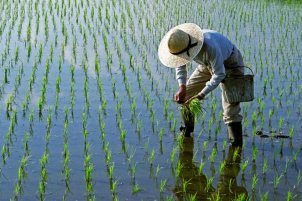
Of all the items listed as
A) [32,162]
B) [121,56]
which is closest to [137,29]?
[121,56]

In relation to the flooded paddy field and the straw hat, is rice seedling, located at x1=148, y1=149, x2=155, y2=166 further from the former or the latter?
the straw hat

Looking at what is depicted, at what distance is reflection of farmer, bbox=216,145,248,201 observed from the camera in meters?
3.96

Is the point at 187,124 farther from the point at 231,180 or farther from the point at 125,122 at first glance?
the point at 231,180

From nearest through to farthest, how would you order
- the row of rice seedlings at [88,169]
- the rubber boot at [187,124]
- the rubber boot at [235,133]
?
the row of rice seedlings at [88,169]
the rubber boot at [235,133]
the rubber boot at [187,124]

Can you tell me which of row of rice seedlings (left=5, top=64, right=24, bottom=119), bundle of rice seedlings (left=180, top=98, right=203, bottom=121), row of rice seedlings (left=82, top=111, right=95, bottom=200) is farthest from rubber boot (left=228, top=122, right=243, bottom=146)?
row of rice seedlings (left=5, top=64, right=24, bottom=119)

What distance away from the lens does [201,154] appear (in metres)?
4.72

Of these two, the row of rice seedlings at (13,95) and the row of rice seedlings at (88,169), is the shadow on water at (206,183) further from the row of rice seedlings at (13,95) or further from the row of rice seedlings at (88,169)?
the row of rice seedlings at (13,95)

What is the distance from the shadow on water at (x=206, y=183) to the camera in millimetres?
3930

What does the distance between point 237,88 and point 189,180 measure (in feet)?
3.30

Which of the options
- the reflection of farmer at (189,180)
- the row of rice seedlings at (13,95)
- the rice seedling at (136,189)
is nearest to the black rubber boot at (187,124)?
the reflection of farmer at (189,180)

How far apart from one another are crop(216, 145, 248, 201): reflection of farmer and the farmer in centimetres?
21

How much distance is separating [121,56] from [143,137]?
2858 millimetres

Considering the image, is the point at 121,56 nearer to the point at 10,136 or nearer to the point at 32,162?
the point at 10,136

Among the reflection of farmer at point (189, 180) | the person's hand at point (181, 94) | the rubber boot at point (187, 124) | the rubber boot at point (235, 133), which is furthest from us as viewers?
the rubber boot at point (187, 124)
